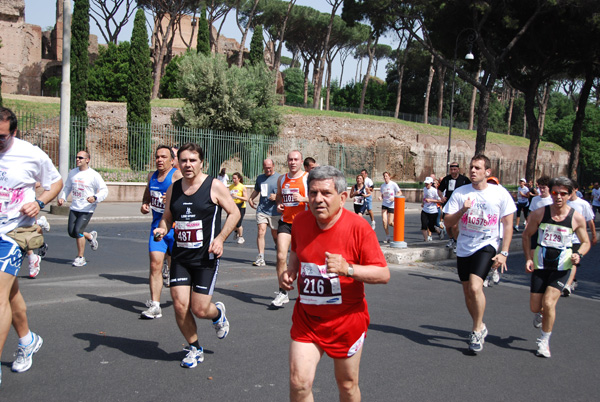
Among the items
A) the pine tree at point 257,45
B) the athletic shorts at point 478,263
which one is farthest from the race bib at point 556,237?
the pine tree at point 257,45

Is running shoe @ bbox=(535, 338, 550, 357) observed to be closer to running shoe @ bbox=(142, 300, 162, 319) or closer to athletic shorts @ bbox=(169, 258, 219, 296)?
athletic shorts @ bbox=(169, 258, 219, 296)

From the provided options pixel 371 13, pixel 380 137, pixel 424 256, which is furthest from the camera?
pixel 380 137

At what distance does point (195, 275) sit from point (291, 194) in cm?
285

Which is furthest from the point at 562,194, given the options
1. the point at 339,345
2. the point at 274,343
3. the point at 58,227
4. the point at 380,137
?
the point at 380,137

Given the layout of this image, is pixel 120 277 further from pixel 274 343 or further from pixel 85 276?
pixel 274 343

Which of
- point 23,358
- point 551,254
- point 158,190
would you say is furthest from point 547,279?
point 23,358

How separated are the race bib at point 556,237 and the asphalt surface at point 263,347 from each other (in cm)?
100

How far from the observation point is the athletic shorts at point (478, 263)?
5.25 m

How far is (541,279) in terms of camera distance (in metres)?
5.38

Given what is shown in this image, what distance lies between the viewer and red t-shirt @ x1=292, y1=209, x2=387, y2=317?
3.02 meters

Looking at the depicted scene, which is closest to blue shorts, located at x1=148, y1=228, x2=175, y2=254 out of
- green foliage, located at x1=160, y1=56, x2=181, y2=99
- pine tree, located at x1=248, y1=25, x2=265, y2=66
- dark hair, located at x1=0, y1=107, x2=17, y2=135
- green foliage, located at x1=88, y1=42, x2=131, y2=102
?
dark hair, located at x1=0, y1=107, x2=17, y2=135

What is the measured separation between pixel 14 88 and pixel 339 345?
47642mm

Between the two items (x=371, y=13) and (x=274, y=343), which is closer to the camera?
(x=274, y=343)

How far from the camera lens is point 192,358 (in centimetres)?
434
